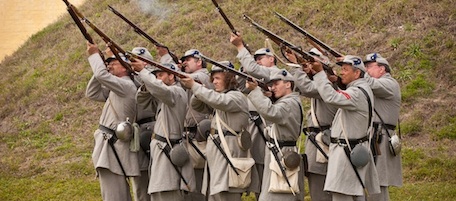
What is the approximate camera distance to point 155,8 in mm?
23625

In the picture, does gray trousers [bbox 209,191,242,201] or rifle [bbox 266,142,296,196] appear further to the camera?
gray trousers [bbox 209,191,242,201]

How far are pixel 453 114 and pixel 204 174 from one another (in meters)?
7.00

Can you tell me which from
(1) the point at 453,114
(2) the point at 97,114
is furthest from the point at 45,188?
(1) the point at 453,114

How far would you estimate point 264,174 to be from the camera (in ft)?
38.2

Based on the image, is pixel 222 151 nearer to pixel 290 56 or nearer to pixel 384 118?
pixel 290 56

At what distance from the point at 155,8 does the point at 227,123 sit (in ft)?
39.7

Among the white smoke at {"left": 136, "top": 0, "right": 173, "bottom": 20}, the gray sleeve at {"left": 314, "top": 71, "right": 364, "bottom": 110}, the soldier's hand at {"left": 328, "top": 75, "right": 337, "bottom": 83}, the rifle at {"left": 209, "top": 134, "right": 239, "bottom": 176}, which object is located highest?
the white smoke at {"left": 136, "top": 0, "right": 173, "bottom": 20}

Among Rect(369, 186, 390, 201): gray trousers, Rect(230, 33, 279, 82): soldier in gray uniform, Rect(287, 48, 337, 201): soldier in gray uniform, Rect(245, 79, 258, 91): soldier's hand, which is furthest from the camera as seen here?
Rect(230, 33, 279, 82): soldier in gray uniform

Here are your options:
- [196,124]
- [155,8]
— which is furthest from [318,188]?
[155,8]

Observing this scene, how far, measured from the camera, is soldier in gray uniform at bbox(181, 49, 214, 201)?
12.5m

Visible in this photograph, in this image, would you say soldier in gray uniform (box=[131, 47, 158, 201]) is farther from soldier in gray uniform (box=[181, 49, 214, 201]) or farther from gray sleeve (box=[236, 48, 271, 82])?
gray sleeve (box=[236, 48, 271, 82])

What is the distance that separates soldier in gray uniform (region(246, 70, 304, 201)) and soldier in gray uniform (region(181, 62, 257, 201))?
0.42 meters

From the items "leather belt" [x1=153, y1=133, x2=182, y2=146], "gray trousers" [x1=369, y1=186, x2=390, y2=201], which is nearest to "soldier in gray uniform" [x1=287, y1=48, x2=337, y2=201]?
"gray trousers" [x1=369, y1=186, x2=390, y2=201]

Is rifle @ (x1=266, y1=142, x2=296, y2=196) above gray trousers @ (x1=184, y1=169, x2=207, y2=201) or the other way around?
above
